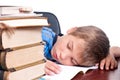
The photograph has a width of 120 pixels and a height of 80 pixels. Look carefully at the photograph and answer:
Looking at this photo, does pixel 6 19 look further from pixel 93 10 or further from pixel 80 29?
pixel 93 10

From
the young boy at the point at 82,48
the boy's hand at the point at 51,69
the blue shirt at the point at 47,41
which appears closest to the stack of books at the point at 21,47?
the boy's hand at the point at 51,69

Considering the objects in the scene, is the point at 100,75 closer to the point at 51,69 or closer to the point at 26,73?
the point at 51,69

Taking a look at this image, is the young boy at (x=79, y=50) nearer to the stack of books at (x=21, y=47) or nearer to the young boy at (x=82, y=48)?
the young boy at (x=82, y=48)

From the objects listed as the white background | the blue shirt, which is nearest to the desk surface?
the blue shirt

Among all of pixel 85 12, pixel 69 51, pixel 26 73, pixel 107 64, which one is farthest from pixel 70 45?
pixel 85 12

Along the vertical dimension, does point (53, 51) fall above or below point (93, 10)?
below

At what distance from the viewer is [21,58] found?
0.57m

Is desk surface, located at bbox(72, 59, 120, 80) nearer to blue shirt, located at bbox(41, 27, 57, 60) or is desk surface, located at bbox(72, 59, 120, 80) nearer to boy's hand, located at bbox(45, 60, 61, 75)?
boy's hand, located at bbox(45, 60, 61, 75)

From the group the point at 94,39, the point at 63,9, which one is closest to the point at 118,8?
the point at 63,9

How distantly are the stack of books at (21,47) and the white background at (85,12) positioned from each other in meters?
1.03

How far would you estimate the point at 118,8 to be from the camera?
158 cm

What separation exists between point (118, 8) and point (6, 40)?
1.17 metres

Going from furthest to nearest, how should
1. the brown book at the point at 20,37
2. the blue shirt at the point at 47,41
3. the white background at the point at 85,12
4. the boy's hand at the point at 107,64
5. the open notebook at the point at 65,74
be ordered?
the white background at the point at 85,12, the blue shirt at the point at 47,41, the boy's hand at the point at 107,64, the open notebook at the point at 65,74, the brown book at the point at 20,37

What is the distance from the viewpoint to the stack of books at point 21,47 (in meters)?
0.53
